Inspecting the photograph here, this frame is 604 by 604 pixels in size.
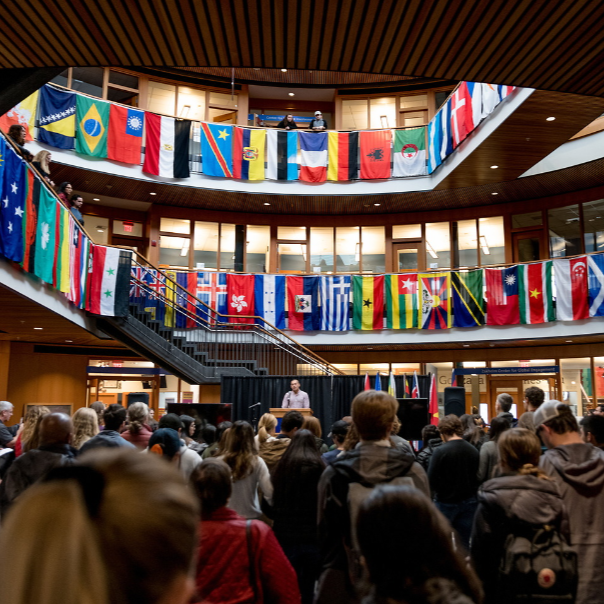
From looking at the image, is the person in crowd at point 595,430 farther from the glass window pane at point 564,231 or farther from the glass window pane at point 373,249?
the glass window pane at point 373,249

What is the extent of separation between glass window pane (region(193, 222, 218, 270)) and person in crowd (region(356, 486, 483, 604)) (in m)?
19.2

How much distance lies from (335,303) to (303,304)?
989mm

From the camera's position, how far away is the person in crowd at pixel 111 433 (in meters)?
4.71

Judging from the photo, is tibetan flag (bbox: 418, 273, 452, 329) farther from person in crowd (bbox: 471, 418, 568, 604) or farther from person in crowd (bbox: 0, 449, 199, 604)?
person in crowd (bbox: 0, 449, 199, 604)

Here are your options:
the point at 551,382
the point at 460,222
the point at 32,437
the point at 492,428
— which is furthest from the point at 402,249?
the point at 32,437

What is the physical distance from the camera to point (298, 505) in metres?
4.18

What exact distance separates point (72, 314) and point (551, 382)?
13491mm

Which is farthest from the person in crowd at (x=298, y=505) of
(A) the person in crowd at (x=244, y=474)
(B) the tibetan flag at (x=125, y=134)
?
(B) the tibetan flag at (x=125, y=134)

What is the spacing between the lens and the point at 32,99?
15.8m

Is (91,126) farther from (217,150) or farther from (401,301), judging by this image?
(401,301)

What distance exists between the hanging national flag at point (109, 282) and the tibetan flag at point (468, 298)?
9.37 m

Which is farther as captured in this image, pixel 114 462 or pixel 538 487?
pixel 538 487

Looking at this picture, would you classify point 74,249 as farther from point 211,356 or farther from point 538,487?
point 538,487

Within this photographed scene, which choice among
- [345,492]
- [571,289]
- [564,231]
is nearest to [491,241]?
[564,231]
